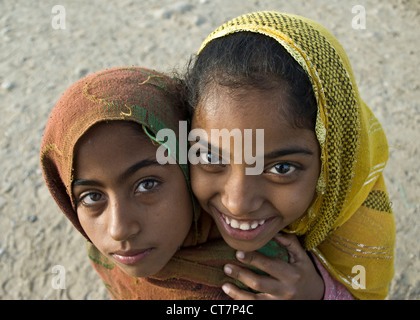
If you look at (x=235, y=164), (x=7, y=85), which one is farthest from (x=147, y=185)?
(x=7, y=85)

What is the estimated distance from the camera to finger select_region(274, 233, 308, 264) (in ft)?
5.64

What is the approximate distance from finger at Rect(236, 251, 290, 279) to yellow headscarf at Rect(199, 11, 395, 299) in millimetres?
142

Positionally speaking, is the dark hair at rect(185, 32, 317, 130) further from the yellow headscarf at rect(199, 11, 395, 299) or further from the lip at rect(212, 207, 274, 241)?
the lip at rect(212, 207, 274, 241)

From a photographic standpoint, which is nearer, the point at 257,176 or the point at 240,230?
the point at 257,176

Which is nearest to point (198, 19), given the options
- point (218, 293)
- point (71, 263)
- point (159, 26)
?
point (159, 26)

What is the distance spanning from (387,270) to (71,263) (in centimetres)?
179

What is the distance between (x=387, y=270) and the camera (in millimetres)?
1753

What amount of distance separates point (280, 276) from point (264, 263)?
0.08 metres

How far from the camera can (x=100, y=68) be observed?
3.85 meters
